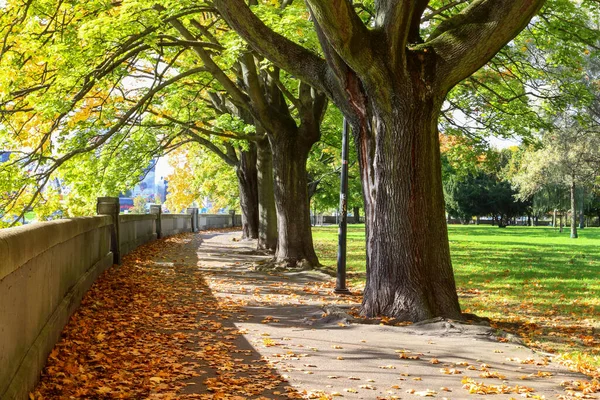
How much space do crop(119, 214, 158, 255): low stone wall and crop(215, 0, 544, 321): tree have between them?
10.9 m

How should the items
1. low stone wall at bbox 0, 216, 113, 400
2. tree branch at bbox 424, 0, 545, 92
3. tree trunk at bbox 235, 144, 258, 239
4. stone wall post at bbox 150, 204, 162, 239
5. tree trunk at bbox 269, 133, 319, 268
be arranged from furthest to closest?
1. stone wall post at bbox 150, 204, 162, 239
2. tree trunk at bbox 235, 144, 258, 239
3. tree trunk at bbox 269, 133, 319, 268
4. tree branch at bbox 424, 0, 545, 92
5. low stone wall at bbox 0, 216, 113, 400

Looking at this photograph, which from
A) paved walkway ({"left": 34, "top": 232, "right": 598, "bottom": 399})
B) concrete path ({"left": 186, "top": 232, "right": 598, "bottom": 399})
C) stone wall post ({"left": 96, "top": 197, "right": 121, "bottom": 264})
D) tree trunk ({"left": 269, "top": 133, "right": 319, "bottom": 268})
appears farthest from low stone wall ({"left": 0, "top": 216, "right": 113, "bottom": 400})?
tree trunk ({"left": 269, "top": 133, "right": 319, "bottom": 268})

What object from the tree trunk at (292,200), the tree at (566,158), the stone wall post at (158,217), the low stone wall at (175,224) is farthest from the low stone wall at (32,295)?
the tree at (566,158)

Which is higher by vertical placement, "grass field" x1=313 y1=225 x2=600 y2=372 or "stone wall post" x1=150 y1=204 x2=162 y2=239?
"stone wall post" x1=150 y1=204 x2=162 y2=239

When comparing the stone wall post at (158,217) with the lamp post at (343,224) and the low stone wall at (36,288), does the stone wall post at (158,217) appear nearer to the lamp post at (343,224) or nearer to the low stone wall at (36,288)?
the lamp post at (343,224)

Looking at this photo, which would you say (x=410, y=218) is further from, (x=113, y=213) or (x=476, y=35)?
(x=113, y=213)

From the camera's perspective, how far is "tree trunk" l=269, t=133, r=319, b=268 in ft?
64.4

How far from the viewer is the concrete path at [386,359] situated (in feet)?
21.7

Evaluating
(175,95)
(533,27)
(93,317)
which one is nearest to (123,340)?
(93,317)

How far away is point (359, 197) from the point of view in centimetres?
6384

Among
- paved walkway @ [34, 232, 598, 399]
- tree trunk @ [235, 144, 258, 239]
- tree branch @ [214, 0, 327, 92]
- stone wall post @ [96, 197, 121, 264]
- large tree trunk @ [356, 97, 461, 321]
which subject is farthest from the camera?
tree trunk @ [235, 144, 258, 239]

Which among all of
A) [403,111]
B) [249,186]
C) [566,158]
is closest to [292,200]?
[403,111]

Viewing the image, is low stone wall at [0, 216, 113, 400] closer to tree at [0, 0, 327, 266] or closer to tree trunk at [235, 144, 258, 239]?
tree at [0, 0, 327, 266]

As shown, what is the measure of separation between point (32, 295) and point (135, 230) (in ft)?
65.0
